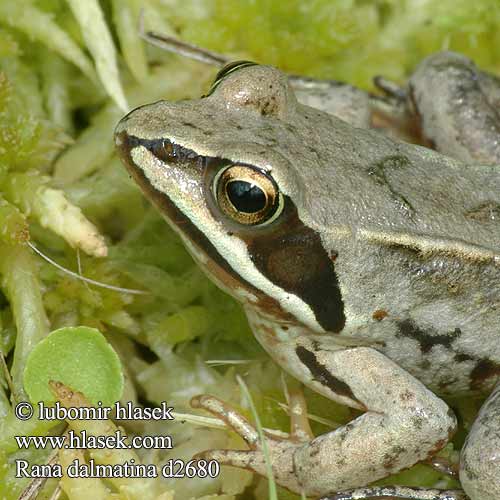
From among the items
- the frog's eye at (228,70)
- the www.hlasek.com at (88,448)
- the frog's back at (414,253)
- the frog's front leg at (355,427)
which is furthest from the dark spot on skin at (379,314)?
the frog's eye at (228,70)

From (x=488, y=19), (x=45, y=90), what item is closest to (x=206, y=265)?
(x=45, y=90)

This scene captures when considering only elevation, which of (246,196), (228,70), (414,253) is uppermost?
(228,70)

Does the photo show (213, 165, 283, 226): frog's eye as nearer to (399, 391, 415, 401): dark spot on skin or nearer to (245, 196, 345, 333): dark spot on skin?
(245, 196, 345, 333): dark spot on skin

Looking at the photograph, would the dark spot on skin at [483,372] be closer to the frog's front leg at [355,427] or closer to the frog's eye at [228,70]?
the frog's front leg at [355,427]

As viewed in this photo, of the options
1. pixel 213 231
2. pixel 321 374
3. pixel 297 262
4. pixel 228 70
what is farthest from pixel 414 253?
pixel 228 70

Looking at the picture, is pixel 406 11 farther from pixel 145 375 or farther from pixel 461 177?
pixel 145 375

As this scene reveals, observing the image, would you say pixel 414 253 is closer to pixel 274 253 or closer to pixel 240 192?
pixel 274 253

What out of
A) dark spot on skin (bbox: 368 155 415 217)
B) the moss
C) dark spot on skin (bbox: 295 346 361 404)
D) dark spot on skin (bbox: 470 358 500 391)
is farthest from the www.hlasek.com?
dark spot on skin (bbox: 368 155 415 217)
